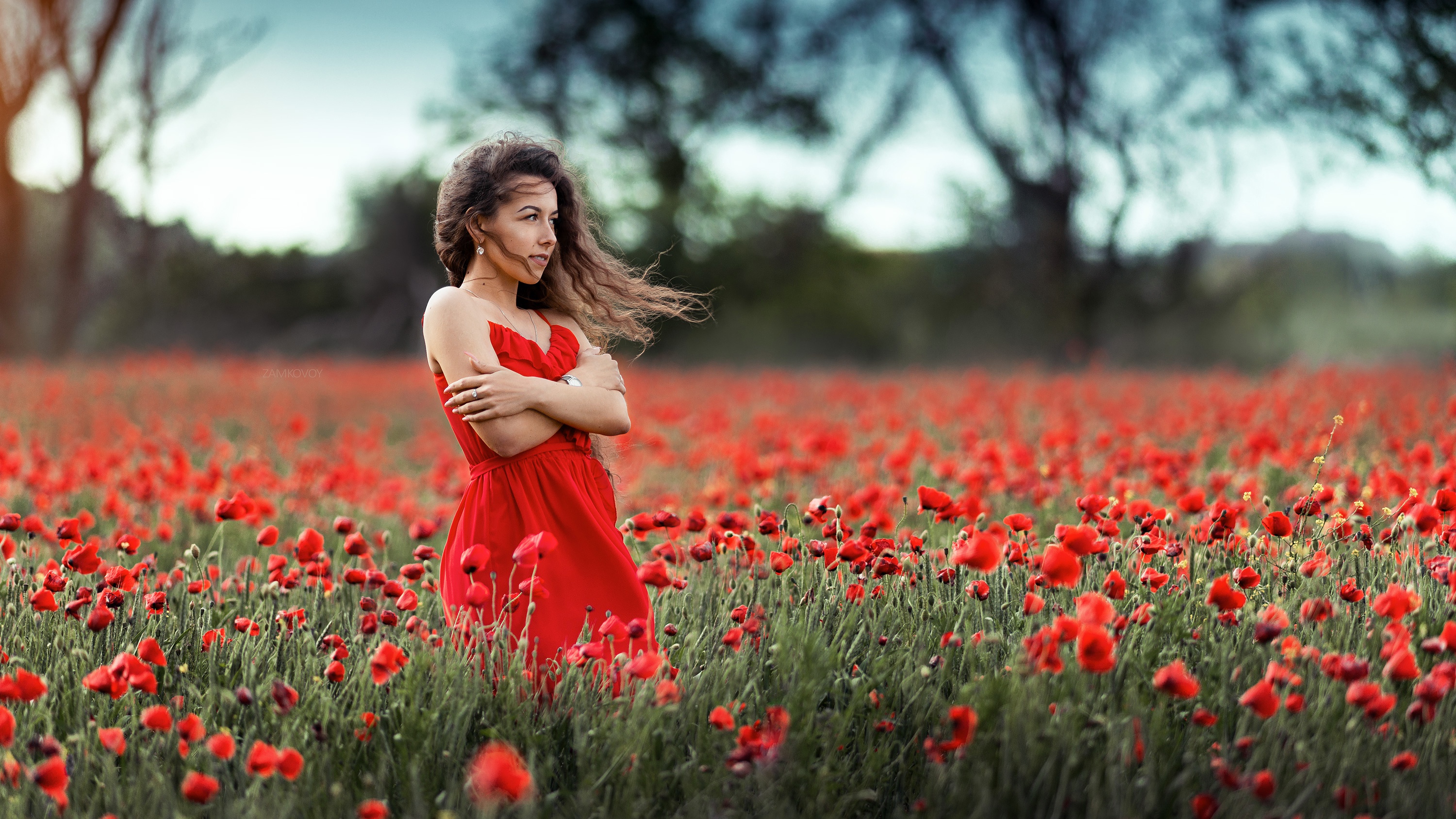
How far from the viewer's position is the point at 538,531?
2439mm

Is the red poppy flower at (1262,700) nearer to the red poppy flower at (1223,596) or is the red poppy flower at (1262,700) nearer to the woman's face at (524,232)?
the red poppy flower at (1223,596)

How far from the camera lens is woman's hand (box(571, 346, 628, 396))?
260 centimetres

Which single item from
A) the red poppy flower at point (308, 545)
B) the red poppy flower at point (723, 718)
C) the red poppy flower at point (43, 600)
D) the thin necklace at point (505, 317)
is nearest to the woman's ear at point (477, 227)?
the thin necklace at point (505, 317)

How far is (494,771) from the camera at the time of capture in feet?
4.35

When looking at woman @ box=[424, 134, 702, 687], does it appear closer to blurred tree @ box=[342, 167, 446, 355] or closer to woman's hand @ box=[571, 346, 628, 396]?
woman's hand @ box=[571, 346, 628, 396]

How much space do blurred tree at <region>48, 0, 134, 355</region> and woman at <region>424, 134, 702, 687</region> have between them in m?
16.1

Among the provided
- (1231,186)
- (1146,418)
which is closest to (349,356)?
(1231,186)

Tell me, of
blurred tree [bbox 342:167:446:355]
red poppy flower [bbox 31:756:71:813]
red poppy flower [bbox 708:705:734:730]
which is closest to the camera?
red poppy flower [bbox 31:756:71:813]

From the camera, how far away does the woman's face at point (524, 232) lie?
257cm

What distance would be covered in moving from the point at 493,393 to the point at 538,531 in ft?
1.14

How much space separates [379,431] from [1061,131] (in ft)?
40.8

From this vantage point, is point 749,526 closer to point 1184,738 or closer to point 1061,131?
point 1184,738

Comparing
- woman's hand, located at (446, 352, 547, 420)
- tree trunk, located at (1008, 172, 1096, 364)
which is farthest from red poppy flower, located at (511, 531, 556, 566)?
tree trunk, located at (1008, 172, 1096, 364)

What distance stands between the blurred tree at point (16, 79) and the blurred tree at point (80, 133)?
0.26 m
